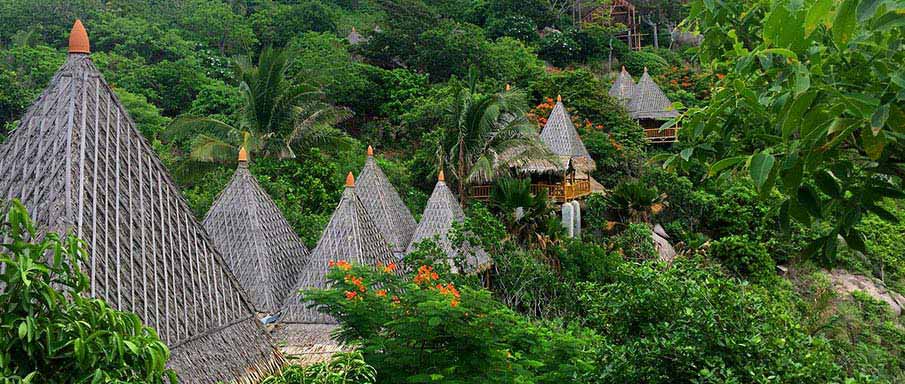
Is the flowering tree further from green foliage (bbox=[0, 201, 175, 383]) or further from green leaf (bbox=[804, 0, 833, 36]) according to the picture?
green leaf (bbox=[804, 0, 833, 36])

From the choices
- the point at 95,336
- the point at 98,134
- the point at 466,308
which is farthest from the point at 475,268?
the point at 95,336

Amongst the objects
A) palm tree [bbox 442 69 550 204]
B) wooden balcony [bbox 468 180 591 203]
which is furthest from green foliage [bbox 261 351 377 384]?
wooden balcony [bbox 468 180 591 203]

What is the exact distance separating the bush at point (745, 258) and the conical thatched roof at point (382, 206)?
27.7 feet

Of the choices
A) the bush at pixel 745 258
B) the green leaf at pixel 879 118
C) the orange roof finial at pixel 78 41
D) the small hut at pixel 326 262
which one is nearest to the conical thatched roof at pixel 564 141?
the bush at pixel 745 258

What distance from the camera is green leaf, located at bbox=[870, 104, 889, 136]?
163 centimetres

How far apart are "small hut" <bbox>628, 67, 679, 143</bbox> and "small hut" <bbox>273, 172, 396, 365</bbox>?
16.9 metres

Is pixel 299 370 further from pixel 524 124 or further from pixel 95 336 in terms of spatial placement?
pixel 524 124

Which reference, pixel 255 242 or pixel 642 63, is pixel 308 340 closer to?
pixel 255 242

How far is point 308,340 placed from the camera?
8.34m

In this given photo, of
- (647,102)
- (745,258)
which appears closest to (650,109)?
(647,102)

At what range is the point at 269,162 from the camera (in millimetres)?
A: 17391

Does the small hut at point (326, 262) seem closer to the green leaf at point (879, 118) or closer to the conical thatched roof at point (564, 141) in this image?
the green leaf at point (879, 118)

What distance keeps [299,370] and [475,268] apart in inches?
316

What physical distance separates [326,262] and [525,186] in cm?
726
